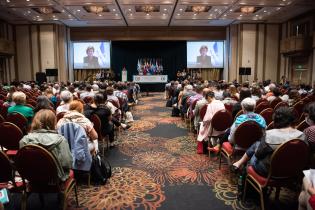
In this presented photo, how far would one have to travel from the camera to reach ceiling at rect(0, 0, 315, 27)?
13406mm

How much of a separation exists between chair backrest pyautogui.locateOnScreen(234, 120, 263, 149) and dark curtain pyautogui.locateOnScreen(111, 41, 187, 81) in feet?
60.3

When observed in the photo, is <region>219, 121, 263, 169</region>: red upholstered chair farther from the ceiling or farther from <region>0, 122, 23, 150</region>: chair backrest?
the ceiling

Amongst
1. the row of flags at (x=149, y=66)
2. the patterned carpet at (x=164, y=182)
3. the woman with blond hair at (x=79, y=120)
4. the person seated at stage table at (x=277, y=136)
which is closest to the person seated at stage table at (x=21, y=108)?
the woman with blond hair at (x=79, y=120)

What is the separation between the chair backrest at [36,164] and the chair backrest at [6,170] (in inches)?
4.2

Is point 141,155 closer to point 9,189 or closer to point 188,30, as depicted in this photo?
point 9,189

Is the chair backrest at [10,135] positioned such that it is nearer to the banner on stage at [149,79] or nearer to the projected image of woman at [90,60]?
the banner on stage at [149,79]

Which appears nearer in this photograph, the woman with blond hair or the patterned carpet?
the patterned carpet

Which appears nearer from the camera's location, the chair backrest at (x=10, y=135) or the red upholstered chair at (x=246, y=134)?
the red upholstered chair at (x=246, y=134)

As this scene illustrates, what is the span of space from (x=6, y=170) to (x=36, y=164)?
33 centimetres

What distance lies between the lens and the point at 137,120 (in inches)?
362

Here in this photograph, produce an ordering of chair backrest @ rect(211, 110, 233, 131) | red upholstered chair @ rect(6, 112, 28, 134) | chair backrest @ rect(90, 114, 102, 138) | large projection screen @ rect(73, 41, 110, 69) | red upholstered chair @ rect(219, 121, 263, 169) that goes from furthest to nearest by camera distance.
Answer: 1. large projection screen @ rect(73, 41, 110, 69)
2. chair backrest @ rect(211, 110, 233, 131)
3. chair backrest @ rect(90, 114, 102, 138)
4. red upholstered chair @ rect(6, 112, 28, 134)
5. red upholstered chair @ rect(219, 121, 263, 169)

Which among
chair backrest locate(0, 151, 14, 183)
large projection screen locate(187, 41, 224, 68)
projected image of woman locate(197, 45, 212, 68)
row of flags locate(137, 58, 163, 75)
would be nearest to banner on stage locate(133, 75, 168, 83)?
row of flags locate(137, 58, 163, 75)

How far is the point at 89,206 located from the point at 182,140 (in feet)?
11.5

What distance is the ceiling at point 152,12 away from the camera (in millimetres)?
13406
